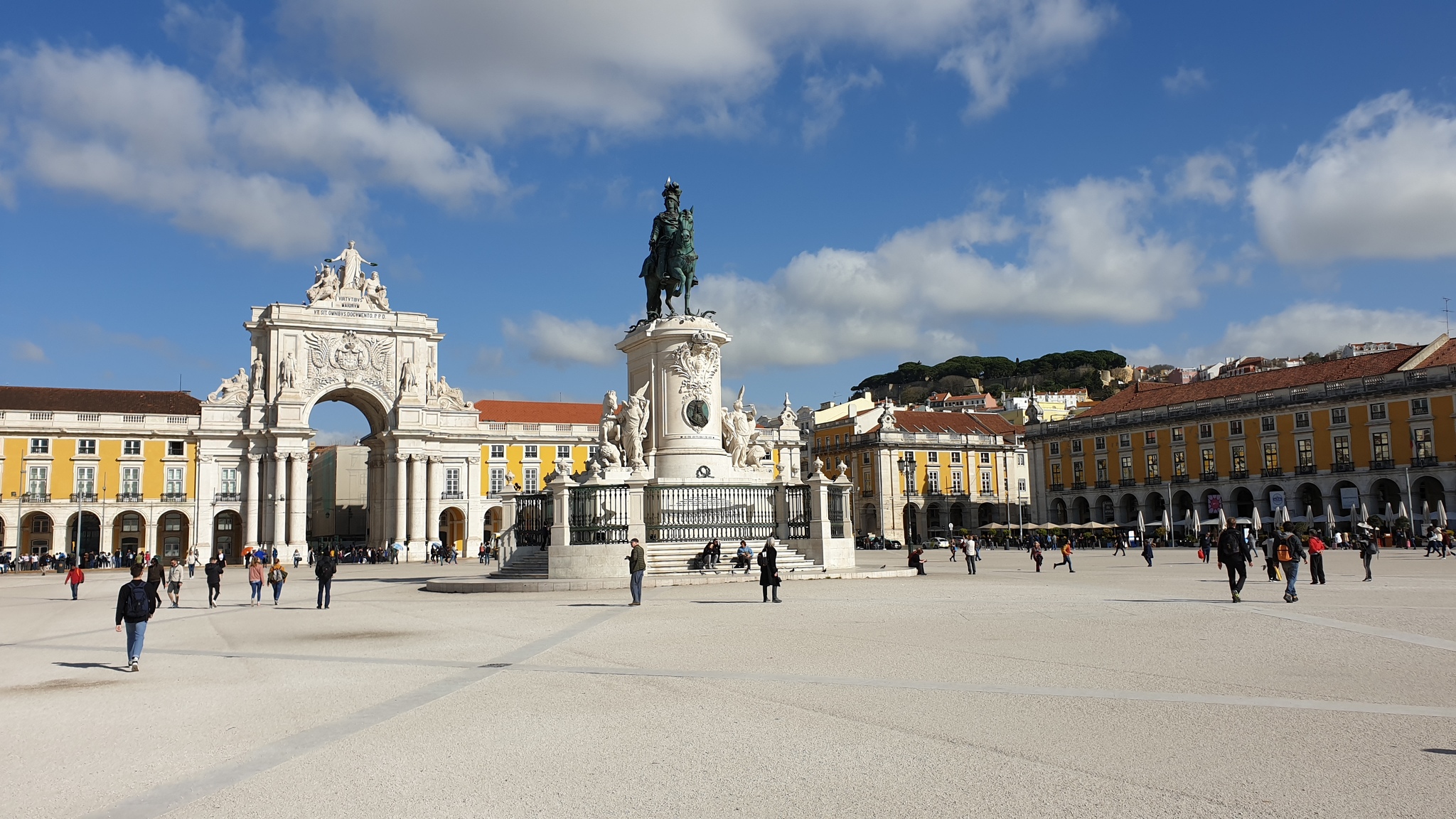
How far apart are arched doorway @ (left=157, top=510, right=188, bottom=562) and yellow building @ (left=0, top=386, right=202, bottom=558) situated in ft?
0.15

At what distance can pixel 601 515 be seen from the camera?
79.3 ft

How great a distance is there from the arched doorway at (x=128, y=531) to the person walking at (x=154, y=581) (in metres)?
55.6

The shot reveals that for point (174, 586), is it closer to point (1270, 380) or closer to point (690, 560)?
point (690, 560)

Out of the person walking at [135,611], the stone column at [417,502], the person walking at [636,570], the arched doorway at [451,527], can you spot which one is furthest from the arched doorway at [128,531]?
the person walking at [135,611]

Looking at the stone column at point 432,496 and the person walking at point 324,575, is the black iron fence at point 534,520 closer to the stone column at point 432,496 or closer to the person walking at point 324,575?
the person walking at point 324,575

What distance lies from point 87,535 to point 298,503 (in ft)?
40.9

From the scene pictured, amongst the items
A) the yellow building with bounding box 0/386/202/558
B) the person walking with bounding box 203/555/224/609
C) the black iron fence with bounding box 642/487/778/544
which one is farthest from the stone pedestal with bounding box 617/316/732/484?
the yellow building with bounding box 0/386/202/558

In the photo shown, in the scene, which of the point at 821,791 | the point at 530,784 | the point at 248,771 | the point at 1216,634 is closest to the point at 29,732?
the point at 248,771

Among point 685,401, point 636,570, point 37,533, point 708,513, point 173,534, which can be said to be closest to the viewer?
point 636,570

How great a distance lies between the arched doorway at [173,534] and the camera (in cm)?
6800

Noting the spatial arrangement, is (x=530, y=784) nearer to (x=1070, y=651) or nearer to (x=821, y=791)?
(x=821, y=791)

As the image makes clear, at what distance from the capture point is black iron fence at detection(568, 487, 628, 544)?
2402 centimetres

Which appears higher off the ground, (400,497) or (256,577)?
(400,497)

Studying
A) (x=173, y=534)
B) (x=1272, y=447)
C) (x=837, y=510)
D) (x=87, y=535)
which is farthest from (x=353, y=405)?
(x=1272, y=447)
